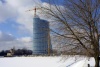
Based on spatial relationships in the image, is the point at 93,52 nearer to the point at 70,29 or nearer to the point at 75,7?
the point at 70,29

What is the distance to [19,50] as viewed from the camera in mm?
159750

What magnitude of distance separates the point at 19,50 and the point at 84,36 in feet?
488

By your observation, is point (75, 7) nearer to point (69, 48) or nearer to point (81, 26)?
point (81, 26)

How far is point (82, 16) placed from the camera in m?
13.2

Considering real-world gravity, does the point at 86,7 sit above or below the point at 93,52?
above

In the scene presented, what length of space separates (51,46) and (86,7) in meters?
3.11

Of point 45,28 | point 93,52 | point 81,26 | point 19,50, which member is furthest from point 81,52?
point 19,50

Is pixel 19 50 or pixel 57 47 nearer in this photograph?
pixel 57 47

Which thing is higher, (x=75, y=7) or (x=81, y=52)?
(x=75, y=7)

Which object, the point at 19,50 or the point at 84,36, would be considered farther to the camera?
the point at 19,50

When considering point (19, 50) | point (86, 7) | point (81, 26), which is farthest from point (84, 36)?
point (19, 50)

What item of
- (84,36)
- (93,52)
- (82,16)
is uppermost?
(82,16)

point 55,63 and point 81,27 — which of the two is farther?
point 55,63

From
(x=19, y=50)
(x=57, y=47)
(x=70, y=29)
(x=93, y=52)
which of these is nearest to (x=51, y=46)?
(x=57, y=47)
